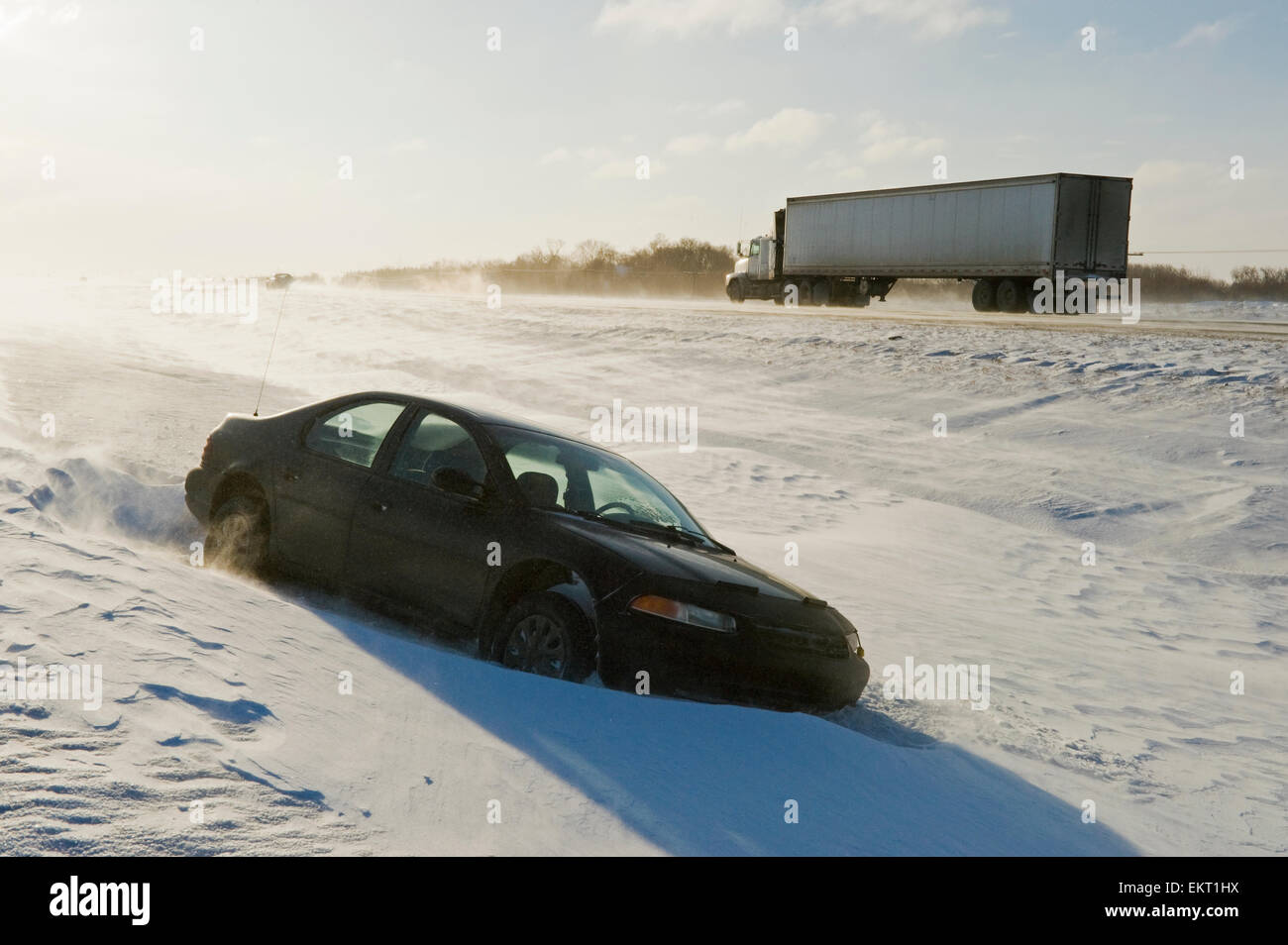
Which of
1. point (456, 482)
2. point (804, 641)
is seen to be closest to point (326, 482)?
point (456, 482)

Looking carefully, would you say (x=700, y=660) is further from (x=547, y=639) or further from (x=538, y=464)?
(x=538, y=464)

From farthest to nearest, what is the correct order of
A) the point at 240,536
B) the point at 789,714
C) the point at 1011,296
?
1. the point at 1011,296
2. the point at 240,536
3. the point at 789,714

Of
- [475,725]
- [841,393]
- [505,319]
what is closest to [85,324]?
[505,319]

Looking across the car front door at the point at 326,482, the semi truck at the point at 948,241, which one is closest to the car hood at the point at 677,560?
the car front door at the point at 326,482

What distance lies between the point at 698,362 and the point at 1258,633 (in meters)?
16.1

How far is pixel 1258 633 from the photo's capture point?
880 cm

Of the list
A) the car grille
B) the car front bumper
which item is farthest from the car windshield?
Answer: the car grille

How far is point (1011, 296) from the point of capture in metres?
34.0

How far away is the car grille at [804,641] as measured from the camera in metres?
5.47

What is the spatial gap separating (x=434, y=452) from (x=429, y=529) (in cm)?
57

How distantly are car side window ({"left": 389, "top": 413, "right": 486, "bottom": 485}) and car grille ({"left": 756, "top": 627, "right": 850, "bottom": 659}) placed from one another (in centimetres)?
182

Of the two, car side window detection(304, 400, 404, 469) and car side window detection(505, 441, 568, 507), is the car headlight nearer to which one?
car side window detection(505, 441, 568, 507)

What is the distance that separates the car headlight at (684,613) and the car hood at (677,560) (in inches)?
6.2

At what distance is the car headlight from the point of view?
5367mm
